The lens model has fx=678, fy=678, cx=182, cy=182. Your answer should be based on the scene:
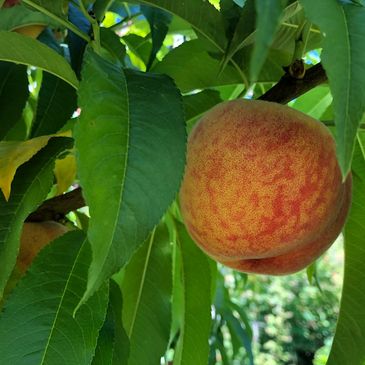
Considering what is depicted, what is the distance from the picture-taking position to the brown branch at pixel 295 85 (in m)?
0.81

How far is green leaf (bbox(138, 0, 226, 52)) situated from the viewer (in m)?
0.78

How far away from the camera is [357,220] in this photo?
0.92 m

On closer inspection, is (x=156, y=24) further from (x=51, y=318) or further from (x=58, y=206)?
(x=51, y=318)

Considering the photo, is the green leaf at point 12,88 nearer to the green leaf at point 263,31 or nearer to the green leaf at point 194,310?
the green leaf at point 194,310

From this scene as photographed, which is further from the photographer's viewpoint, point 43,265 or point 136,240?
point 43,265

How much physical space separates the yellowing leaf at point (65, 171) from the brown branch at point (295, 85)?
1.10ft

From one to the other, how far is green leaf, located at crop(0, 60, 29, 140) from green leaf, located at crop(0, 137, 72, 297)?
0.22 meters

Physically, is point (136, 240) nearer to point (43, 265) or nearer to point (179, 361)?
point (43, 265)

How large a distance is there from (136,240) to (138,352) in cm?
50

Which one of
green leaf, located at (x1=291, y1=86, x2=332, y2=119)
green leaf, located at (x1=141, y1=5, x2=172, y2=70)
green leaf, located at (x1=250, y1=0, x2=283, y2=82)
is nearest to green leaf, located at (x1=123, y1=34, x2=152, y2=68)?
green leaf, located at (x1=141, y1=5, x2=172, y2=70)

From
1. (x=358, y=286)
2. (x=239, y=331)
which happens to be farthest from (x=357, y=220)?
(x=239, y=331)

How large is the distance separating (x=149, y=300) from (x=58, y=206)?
0.20 m

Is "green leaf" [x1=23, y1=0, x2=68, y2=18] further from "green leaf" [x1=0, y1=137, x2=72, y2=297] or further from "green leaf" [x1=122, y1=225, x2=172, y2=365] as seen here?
"green leaf" [x1=122, y1=225, x2=172, y2=365]

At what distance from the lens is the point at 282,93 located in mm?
847
